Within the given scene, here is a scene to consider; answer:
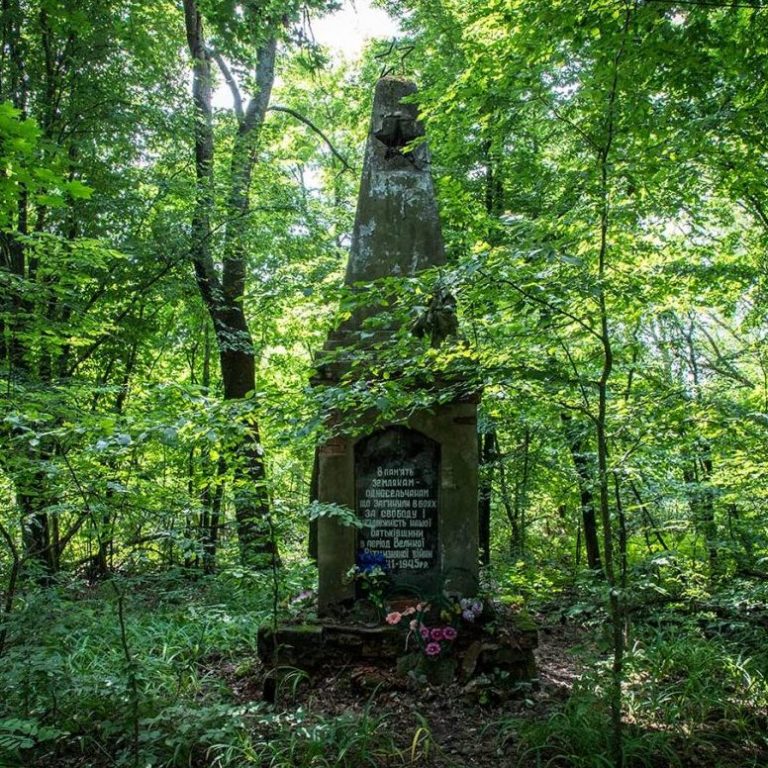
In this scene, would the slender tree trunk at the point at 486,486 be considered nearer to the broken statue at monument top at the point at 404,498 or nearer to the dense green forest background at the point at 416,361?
the dense green forest background at the point at 416,361

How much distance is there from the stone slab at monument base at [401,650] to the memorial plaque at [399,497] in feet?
2.23

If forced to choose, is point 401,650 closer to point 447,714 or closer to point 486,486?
point 447,714

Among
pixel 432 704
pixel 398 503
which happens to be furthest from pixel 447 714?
pixel 398 503

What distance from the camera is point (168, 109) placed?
8.27 meters

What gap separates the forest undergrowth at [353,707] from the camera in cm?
354

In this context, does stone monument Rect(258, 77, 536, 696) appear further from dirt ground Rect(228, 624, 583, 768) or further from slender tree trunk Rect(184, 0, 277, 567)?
slender tree trunk Rect(184, 0, 277, 567)

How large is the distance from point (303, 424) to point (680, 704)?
3.27m

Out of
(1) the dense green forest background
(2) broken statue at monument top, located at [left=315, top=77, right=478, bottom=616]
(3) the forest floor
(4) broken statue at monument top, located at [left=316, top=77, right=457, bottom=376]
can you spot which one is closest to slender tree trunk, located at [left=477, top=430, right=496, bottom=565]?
(1) the dense green forest background

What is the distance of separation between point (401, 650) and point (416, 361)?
8.53 ft

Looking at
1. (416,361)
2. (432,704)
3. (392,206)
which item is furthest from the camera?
(392,206)

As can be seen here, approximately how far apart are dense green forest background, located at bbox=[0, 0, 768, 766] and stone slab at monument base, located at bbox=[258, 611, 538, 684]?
0.53 meters

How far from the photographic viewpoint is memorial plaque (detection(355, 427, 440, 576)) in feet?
18.0

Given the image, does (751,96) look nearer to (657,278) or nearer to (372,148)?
(657,278)

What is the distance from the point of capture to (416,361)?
365cm
